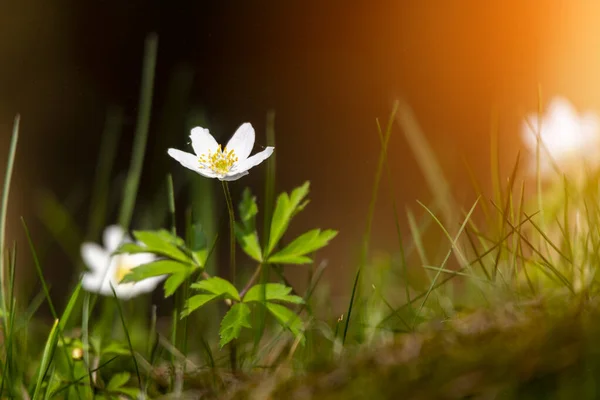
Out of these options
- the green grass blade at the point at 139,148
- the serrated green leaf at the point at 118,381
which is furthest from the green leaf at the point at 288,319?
the green grass blade at the point at 139,148

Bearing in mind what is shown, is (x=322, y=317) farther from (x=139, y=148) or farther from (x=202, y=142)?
(x=139, y=148)

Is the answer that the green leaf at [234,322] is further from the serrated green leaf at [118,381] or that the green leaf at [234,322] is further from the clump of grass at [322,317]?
the serrated green leaf at [118,381]

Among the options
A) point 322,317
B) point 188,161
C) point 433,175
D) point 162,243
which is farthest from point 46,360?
point 433,175

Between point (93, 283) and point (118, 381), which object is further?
point (93, 283)

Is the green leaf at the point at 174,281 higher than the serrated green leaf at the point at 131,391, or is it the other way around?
the green leaf at the point at 174,281

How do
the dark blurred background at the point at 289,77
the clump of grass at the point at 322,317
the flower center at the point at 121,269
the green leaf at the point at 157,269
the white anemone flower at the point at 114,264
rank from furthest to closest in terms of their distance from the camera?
1. the dark blurred background at the point at 289,77
2. the flower center at the point at 121,269
3. the white anemone flower at the point at 114,264
4. the green leaf at the point at 157,269
5. the clump of grass at the point at 322,317

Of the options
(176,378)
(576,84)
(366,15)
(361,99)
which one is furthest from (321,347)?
(366,15)
